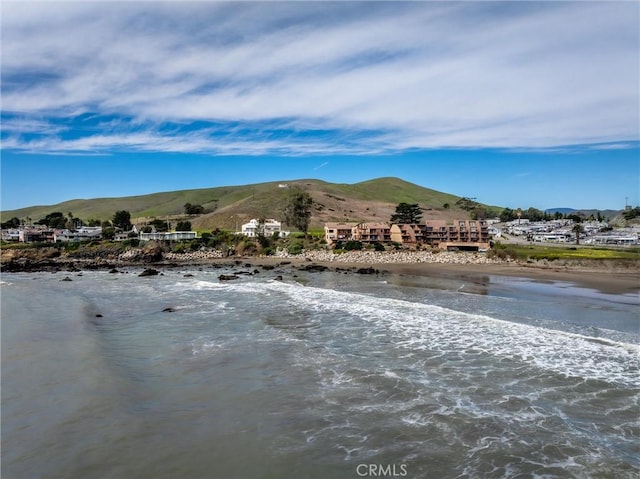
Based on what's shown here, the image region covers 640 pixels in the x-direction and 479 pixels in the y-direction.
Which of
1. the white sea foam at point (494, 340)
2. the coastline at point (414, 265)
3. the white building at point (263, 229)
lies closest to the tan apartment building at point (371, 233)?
the coastline at point (414, 265)

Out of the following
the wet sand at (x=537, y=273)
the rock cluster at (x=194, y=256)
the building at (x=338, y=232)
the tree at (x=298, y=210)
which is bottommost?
the wet sand at (x=537, y=273)

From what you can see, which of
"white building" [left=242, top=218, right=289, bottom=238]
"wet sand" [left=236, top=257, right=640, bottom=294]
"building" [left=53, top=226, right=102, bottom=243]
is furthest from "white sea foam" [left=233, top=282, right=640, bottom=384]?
"building" [left=53, top=226, right=102, bottom=243]

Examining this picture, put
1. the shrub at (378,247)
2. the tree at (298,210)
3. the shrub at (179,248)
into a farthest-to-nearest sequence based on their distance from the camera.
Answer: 1. the tree at (298,210)
2. the shrub at (179,248)
3. the shrub at (378,247)

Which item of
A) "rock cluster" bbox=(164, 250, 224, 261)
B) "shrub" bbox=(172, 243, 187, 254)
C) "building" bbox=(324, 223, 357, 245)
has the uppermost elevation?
"building" bbox=(324, 223, 357, 245)

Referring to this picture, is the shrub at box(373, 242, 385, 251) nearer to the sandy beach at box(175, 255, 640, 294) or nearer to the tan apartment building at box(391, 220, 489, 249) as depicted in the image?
the tan apartment building at box(391, 220, 489, 249)

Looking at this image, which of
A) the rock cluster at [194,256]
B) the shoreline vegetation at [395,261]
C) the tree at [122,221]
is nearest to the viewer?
the shoreline vegetation at [395,261]

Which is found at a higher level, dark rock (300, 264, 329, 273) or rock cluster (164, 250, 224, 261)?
rock cluster (164, 250, 224, 261)

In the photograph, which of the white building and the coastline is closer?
the coastline

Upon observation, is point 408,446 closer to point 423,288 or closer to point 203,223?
point 423,288

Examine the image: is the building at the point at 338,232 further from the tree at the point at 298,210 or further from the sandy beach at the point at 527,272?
the sandy beach at the point at 527,272
